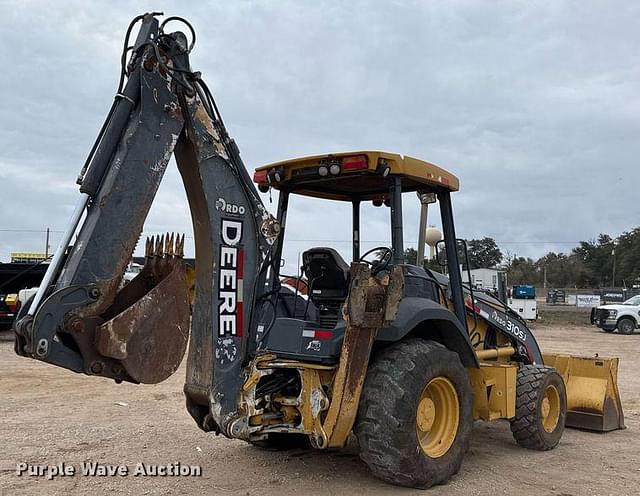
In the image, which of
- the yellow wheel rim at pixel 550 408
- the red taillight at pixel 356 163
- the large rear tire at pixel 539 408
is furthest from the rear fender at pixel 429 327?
the yellow wheel rim at pixel 550 408

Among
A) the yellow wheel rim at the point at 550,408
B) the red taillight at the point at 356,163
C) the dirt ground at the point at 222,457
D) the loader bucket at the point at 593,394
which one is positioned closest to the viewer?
the dirt ground at the point at 222,457

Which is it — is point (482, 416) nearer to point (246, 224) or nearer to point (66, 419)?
point (246, 224)

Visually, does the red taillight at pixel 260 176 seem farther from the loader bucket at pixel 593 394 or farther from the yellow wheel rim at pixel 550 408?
the loader bucket at pixel 593 394

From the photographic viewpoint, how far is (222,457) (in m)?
6.18

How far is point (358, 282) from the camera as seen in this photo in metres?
4.93

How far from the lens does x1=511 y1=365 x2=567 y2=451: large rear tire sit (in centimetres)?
655

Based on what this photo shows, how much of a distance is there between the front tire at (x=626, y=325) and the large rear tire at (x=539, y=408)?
20.9 m

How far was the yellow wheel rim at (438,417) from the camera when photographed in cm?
538

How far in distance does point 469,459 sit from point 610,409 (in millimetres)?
2372

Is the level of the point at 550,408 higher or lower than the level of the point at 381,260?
lower

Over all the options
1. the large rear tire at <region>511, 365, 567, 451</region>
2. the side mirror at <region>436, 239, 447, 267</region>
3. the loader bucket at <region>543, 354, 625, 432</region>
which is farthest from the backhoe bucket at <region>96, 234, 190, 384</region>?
the loader bucket at <region>543, 354, 625, 432</region>

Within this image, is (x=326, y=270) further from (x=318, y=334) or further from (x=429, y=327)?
(x=429, y=327)

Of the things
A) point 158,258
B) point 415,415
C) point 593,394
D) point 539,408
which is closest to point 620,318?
point 593,394

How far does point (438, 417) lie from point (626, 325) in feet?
75.5
